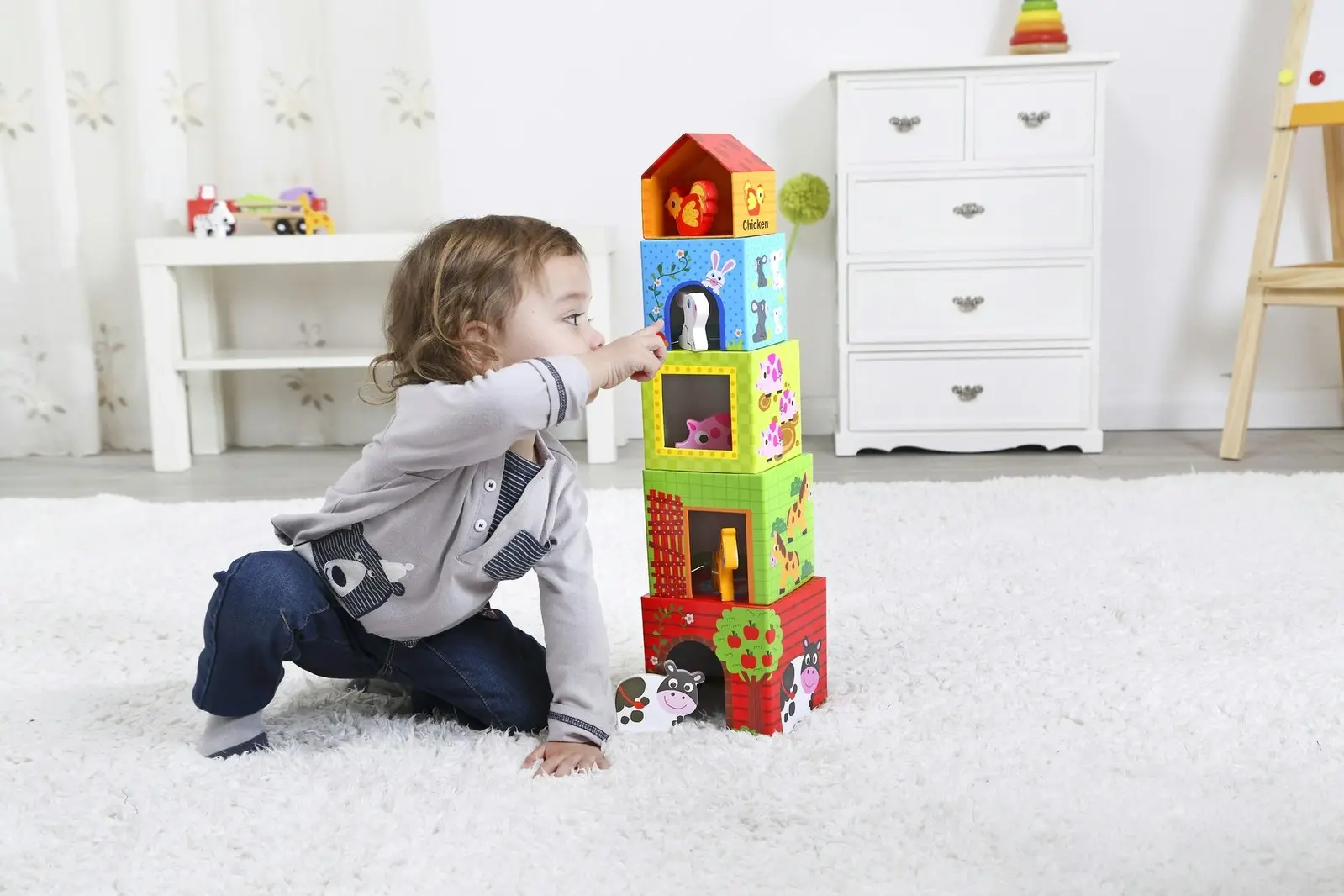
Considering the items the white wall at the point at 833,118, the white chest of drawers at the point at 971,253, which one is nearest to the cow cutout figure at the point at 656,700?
the white chest of drawers at the point at 971,253

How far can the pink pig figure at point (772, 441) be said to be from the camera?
1164 mm

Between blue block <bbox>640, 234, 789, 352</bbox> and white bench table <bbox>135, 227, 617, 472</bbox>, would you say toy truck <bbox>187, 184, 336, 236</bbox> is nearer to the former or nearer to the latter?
white bench table <bbox>135, 227, 617, 472</bbox>

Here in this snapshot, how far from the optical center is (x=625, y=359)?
3.60 ft

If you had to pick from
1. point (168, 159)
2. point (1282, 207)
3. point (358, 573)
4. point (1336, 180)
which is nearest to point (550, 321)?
point (358, 573)

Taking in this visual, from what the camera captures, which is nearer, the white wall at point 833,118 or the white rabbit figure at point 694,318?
the white rabbit figure at point 694,318

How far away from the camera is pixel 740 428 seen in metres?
1.15

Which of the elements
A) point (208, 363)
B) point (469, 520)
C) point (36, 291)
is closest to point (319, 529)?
point (469, 520)

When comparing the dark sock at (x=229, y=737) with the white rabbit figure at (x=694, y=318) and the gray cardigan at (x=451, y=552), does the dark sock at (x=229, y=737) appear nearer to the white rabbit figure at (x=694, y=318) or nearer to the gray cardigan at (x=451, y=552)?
the gray cardigan at (x=451, y=552)

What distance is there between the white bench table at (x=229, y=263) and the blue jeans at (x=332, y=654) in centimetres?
141

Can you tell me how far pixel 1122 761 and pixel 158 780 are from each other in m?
0.82

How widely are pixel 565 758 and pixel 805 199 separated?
184 cm

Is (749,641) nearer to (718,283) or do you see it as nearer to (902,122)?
(718,283)

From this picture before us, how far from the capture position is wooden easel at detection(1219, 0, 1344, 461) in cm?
242

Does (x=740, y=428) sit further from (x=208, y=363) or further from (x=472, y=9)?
(x=472, y=9)
